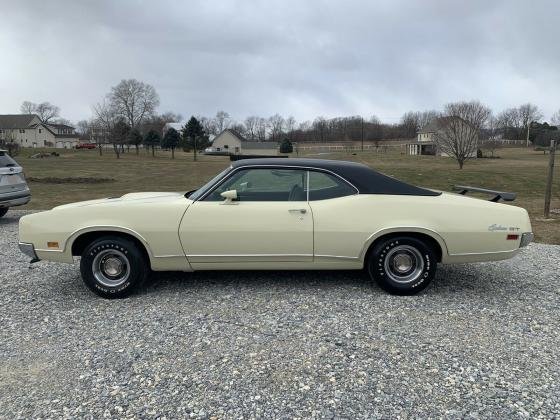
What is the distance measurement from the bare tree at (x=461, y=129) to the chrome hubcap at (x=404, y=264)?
31.9m

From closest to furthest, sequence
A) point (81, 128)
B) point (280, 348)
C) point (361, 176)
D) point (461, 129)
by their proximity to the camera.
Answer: point (280, 348) → point (361, 176) → point (461, 129) → point (81, 128)

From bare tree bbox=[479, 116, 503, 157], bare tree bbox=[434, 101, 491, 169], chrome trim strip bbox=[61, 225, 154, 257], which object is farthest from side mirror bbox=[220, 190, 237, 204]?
bare tree bbox=[479, 116, 503, 157]

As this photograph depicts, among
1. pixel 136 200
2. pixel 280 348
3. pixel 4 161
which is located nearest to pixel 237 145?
pixel 4 161

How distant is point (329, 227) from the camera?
4.02 meters

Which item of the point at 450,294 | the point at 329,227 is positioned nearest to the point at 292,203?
the point at 329,227

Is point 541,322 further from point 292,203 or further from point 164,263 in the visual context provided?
point 164,263

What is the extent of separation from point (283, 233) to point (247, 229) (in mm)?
374

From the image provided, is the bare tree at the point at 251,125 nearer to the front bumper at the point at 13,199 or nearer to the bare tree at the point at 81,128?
the bare tree at the point at 81,128

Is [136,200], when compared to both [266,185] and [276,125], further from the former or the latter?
[276,125]

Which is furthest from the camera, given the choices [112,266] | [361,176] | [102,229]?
[361,176]

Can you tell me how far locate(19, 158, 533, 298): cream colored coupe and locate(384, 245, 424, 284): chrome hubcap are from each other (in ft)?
0.04

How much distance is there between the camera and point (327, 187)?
419 cm

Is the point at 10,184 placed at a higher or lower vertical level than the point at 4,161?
lower

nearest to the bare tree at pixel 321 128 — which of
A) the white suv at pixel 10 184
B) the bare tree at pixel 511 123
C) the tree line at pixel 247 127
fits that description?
the tree line at pixel 247 127
